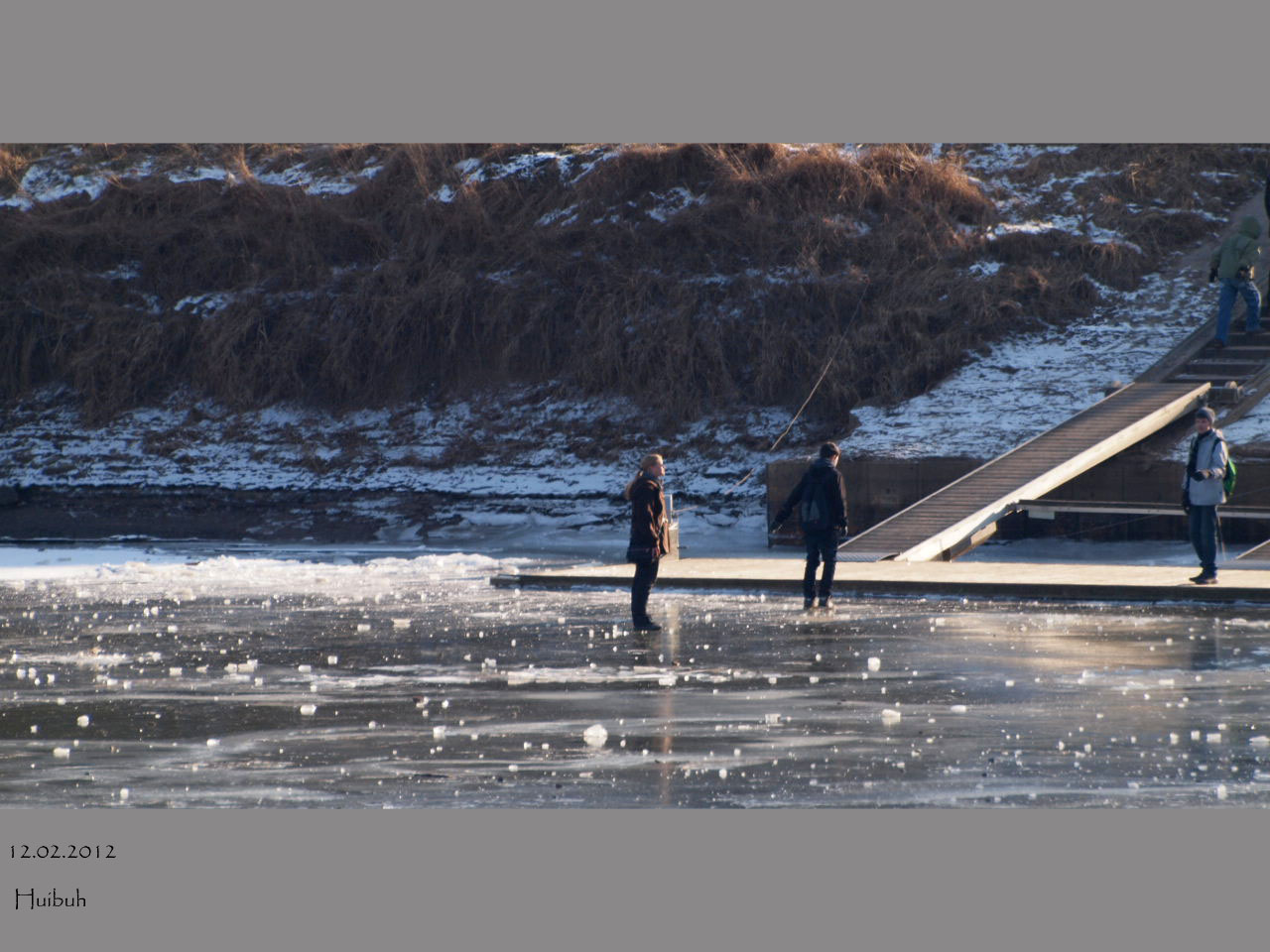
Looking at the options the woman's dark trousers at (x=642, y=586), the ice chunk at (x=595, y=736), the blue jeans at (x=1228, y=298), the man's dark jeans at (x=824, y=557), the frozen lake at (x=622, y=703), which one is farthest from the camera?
the blue jeans at (x=1228, y=298)

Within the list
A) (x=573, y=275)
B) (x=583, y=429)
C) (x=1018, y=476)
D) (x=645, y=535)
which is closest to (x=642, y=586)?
(x=645, y=535)

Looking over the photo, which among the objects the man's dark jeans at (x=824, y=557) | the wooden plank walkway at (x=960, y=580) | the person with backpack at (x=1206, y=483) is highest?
the person with backpack at (x=1206, y=483)

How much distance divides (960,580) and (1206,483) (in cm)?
257

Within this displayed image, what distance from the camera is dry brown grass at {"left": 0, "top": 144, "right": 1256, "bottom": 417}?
30.0 metres

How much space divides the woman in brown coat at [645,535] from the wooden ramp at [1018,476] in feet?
15.9

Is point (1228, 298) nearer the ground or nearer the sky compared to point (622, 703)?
nearer the sky

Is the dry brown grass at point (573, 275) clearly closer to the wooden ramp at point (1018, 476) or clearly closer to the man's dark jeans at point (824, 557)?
the wooden ramp at point (1018, 476)

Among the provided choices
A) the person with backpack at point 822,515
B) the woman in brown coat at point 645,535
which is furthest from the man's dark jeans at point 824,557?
the woman in brown coat at point 645,535

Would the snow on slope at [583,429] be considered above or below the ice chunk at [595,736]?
above

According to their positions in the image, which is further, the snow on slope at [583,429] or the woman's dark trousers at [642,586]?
the snow on slope at [583,429]

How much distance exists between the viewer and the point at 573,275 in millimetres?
32594

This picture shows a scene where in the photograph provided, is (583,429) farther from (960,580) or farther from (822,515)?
(822,515)

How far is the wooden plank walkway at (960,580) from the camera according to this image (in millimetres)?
16125

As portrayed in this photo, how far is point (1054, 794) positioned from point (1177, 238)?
25417mm
